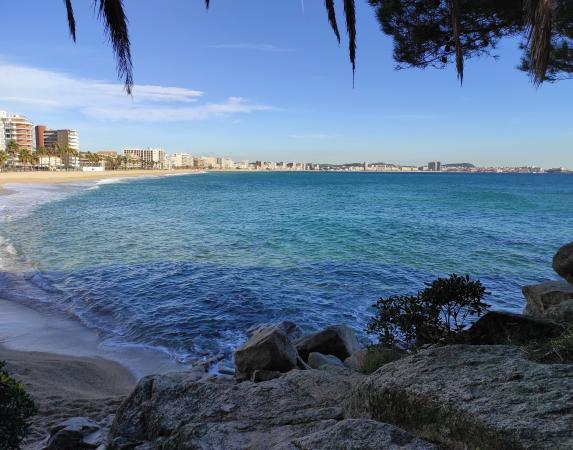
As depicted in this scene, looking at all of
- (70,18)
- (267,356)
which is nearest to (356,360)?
(267,356)

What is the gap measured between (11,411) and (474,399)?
383 centimetres

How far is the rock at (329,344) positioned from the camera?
30.4 feet

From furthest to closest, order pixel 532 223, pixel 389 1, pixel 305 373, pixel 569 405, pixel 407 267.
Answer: pixel 532 223 → pixel 407 267 → pixel 389 1 → pixel 305 373 → pixel 569 405

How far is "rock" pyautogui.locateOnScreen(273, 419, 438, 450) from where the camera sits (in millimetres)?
3049

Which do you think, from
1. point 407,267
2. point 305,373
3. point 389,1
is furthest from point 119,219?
point 305,373

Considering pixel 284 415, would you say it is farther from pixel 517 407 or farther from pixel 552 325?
pixel 552 325

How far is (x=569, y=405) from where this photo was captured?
2.90 metres

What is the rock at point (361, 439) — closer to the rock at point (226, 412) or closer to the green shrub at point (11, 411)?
the rock at point (226, 412)

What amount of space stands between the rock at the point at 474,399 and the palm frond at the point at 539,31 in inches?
85.3

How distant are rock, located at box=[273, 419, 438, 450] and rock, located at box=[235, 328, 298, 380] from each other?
4373 millimetres

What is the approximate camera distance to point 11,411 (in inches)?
149

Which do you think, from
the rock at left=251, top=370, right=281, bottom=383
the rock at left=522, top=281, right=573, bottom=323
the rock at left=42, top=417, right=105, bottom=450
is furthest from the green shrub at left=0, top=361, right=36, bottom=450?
the rock at left=522, top=281, right=573, bottom=323

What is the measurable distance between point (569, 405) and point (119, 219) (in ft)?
128

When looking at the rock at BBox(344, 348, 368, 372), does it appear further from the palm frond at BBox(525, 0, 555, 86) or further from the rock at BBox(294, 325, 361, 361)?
the palm frond at BBox(525, 0, 555, 86)
